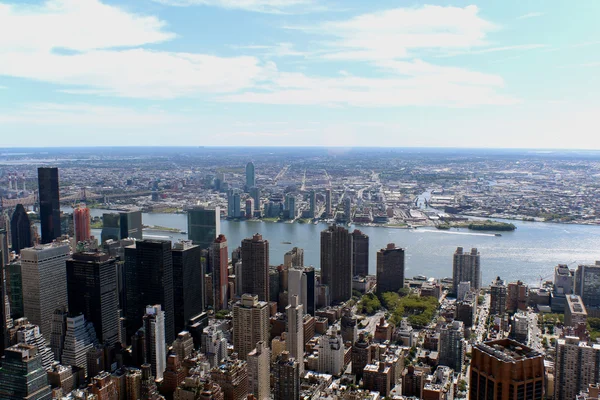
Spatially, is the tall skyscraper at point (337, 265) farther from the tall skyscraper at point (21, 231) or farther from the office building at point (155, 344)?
the tall skyscraper at point (21, 231)

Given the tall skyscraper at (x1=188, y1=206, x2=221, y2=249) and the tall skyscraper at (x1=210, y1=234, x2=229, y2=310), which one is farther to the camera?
the tall skyscraper at (x1=188, y1=206, x2=221, y2=249)

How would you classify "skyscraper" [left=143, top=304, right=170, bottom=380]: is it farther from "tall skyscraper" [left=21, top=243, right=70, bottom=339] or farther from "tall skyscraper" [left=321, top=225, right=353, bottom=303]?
"tall skyscraper" [left=321, top=225, right=353, bottom=303]

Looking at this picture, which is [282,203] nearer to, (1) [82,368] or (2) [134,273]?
(2) [134,273]

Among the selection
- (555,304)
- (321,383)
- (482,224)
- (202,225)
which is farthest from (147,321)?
(482,224)

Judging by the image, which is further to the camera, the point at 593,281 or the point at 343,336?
the point at 593,281

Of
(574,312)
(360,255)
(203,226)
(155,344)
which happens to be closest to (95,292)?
(155,344)

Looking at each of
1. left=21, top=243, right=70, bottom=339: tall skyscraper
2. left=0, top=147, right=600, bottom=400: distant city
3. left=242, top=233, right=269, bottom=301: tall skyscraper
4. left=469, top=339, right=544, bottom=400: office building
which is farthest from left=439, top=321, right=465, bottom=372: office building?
left=21, top=243, right=70, bottom=339: tall skyscraper

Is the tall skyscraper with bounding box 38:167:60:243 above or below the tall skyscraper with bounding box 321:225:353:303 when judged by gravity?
above
